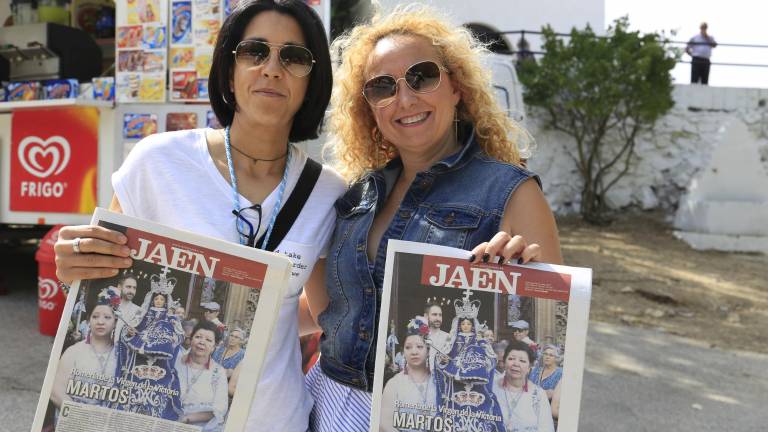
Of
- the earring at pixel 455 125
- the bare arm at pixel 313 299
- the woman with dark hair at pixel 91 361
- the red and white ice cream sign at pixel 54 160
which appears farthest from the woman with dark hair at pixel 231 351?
the red and white ice cream sign at pixel 54 160

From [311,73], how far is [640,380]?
3760 millimetres

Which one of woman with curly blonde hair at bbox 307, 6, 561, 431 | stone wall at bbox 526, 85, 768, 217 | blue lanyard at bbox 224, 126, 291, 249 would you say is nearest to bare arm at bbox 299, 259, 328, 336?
woman with curly blonde hair at bbox 307, 6, 561, 431

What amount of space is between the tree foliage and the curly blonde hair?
9978 mm

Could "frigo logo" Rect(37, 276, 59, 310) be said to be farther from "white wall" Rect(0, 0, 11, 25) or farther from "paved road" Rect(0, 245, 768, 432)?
"white wall" Rect(0, 0, 11, 25)

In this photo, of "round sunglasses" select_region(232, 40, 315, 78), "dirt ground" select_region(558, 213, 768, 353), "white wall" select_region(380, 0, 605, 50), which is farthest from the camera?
"white wall" select_region(380, 0, 605, 50)

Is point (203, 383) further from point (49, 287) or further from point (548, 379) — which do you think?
point (49, 287)

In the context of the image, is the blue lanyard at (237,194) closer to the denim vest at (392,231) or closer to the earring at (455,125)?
the denim vest at (392,231)

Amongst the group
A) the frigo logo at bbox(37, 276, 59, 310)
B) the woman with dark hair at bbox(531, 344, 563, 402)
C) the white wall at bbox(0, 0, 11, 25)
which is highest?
the white wall at bbox(0, 0, 11, 25)

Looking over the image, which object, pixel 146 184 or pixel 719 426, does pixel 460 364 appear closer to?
pixel 146 184

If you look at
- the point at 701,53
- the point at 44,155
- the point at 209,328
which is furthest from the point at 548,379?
the point at 701,53

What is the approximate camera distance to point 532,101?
1180cm

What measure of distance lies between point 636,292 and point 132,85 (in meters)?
5.88

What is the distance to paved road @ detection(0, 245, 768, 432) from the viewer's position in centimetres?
379

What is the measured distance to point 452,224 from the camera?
1.54 meters
